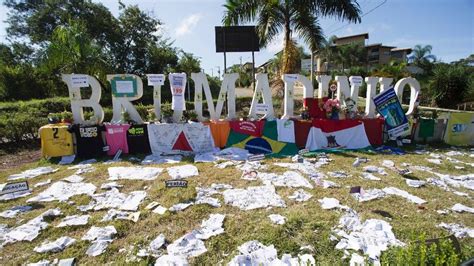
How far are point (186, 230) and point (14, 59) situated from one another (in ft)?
76.1

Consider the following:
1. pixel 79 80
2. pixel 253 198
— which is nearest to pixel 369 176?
pixel 253 198

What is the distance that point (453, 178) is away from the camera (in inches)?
174

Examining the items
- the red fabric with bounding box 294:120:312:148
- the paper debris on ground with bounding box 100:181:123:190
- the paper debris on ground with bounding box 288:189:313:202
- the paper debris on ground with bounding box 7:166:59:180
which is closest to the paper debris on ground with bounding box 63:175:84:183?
the paper debris on ground with bounding box 100:181:123:190

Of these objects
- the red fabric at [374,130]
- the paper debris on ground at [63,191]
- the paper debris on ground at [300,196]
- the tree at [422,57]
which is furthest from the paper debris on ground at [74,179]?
the tree at [422,57]

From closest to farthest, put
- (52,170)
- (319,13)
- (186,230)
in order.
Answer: (186,230) < (52,170) < (319,13)

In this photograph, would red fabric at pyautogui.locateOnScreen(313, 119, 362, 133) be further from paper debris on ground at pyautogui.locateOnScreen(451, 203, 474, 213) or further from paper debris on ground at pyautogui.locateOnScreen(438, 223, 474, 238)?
paper debris on ground at pyautogui.locateOnScreen(438, 223, 474, 238)

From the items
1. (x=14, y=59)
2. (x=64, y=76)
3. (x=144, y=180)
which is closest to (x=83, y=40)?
(x=64, y=76)

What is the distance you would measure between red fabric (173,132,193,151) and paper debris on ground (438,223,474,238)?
451cm

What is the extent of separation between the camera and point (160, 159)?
213 inches

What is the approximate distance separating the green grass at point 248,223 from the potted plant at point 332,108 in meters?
2.35

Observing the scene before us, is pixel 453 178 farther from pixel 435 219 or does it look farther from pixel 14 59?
pixel 14 59

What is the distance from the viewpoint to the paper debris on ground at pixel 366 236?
2.49 m

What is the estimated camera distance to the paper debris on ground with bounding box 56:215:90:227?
2.96m

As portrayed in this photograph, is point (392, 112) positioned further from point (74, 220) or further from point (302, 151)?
point (74, 220)
